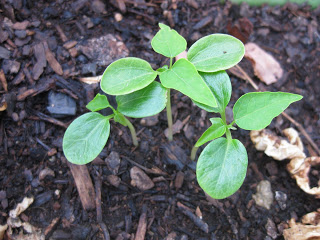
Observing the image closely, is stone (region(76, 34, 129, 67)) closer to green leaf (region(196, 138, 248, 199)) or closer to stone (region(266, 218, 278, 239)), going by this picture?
green leaf (region(196, 138, 248, 199))

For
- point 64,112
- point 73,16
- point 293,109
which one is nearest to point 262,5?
point 293,109

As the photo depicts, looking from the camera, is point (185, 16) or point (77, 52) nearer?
point (77, 52)

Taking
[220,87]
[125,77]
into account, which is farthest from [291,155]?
[125,77]

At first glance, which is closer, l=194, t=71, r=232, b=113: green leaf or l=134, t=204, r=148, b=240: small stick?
l=194, t=71, r=232, b=113: green leaf

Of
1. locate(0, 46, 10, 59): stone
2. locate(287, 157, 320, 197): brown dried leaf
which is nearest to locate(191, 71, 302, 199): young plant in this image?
locate(287, 157, 320, 197): brown dried leaf

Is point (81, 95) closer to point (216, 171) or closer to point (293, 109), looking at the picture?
point (216, 171)

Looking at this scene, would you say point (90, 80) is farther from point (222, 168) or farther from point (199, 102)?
point (222, 168)

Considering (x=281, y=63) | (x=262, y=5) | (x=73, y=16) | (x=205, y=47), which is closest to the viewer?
(x=205, y=47)

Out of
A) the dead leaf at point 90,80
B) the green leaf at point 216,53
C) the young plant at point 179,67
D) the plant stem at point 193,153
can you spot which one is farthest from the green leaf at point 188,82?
the dead leaf at point 90,80
